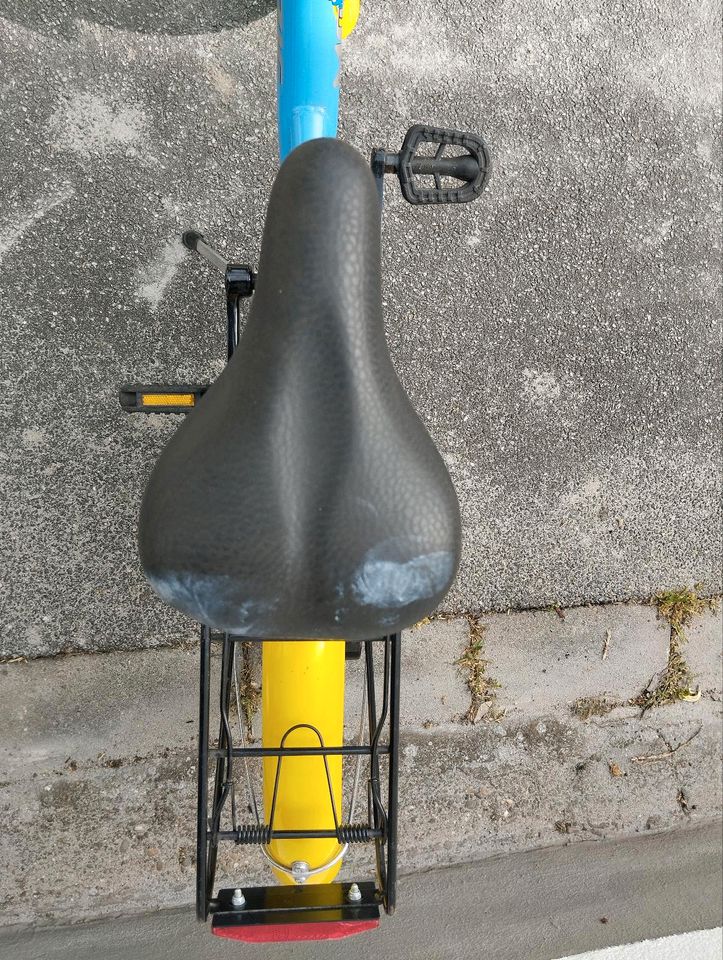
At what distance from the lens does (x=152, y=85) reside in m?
1.87

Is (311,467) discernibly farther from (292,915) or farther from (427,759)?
(427,759)

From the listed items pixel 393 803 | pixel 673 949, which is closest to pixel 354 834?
pixel 393 803

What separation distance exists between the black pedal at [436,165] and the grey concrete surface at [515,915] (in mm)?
1786

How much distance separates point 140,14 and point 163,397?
112 centimetres

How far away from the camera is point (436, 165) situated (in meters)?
1.23

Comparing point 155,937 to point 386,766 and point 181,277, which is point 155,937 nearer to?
point 386,766

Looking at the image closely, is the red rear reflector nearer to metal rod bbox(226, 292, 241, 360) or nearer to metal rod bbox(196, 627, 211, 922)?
metal rod bbox(196, 627, 211, 922)

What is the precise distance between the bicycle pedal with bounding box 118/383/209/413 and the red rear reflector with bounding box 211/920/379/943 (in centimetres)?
91

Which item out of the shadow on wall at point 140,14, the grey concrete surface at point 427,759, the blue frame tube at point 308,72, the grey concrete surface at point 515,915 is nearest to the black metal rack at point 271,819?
the grey concrete surface at point 427,759

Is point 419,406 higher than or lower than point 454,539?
higher

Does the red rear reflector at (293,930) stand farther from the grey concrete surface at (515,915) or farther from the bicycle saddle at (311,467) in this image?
the grey concrete surface at (515,915)

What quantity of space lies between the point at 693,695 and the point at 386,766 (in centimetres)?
99

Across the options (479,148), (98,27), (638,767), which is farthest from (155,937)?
(98,27)

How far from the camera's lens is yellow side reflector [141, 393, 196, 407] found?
4.52 ft
